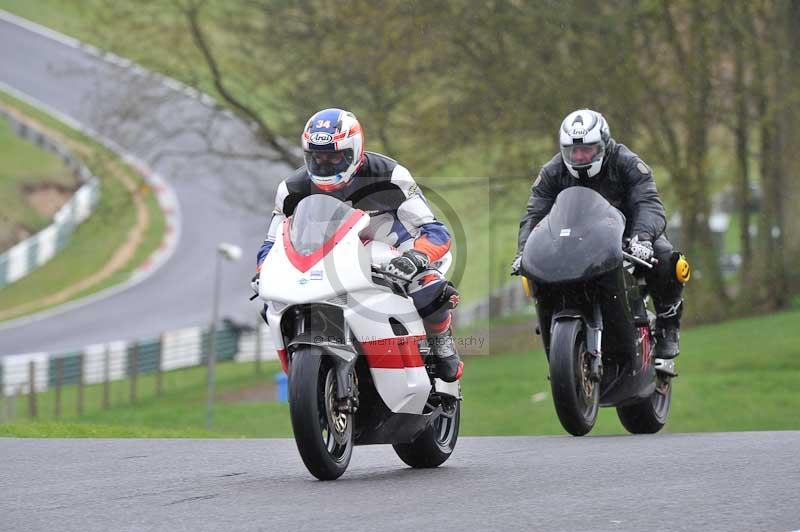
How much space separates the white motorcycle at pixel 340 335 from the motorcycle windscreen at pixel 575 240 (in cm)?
203

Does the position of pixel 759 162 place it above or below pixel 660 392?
above

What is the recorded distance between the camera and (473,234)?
32.7m

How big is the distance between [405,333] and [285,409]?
15.4 metres

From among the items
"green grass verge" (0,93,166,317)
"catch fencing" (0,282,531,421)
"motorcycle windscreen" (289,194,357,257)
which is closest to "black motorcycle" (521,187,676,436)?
"motorcycle windscreen" (289,194,357,257)

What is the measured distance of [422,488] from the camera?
22.6 feet

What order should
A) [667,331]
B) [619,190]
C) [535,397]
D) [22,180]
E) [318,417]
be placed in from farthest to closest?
[22,180] → [535,397] → [667,331] → [619,190] → [318,417]

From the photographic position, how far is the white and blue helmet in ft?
24.3

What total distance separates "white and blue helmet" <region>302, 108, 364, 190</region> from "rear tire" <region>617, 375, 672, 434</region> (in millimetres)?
3887

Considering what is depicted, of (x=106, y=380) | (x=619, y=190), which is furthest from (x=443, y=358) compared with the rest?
(x=106, y=380)

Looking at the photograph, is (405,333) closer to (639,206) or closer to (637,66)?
(639,206)

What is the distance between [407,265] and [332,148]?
2.33 feet

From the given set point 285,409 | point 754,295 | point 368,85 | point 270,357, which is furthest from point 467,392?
point 270,357

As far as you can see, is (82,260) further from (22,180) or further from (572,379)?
(572,379)

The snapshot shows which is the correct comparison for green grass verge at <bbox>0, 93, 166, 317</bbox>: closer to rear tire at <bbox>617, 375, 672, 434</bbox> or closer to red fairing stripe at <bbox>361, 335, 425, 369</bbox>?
rear tire at <bbox>617, 375, 672, 434</bbox>
